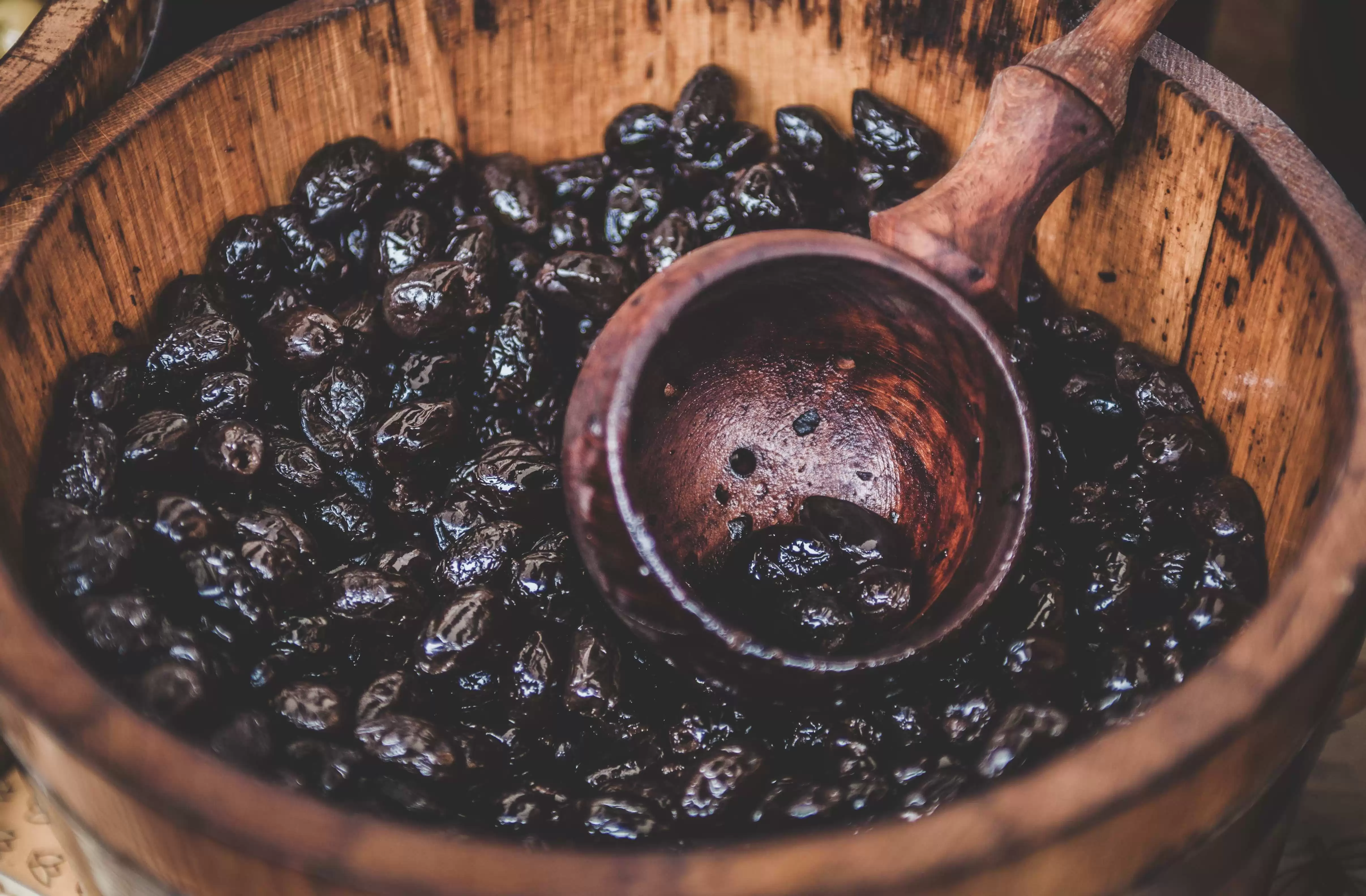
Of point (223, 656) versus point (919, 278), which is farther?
point (919, 278)

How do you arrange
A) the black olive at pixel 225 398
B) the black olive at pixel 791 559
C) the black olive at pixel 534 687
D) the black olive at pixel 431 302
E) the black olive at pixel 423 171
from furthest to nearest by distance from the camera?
the black olive at pixel 423 171
the black olive at pixel 431 302
the black olive at pixel 225 398
the black olive at pixel 791 559
the black olive at pixel 534 687

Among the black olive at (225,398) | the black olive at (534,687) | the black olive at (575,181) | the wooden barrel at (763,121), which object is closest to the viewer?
the wooden barrel at (763,121)

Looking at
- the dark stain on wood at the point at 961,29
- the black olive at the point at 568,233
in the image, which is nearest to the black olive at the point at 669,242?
the black olive at the point at 568,233

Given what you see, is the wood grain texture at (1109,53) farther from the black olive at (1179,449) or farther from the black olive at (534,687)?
the black olive at (534,687)

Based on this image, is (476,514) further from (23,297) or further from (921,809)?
(921,809)

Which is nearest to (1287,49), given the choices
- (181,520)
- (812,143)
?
(812,143)

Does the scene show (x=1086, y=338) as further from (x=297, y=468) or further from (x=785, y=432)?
(x=297, y=468)

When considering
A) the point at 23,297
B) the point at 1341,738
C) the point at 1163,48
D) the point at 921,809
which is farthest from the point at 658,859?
the point at 1341,738
